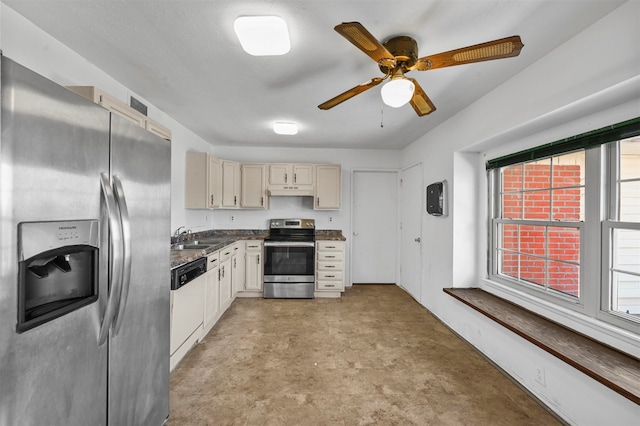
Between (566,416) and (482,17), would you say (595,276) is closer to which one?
(566,416)

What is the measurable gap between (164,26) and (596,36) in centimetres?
242

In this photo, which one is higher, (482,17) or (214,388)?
(482,17)

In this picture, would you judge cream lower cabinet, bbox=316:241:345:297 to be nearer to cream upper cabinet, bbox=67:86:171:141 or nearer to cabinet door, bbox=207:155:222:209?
cabinet door, bbox=207:155:222:209

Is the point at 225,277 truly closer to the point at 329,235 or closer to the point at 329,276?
the point at 329,276

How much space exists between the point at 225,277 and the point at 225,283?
3.0 inches

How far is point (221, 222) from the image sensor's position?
466cm

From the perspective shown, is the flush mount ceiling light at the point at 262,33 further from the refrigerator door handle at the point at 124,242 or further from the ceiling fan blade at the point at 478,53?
the refrigerator door handle at the point at 124,242

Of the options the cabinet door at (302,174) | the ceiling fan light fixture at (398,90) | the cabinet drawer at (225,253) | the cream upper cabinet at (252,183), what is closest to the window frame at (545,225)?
the ceiling fan light fixture at (398,90)

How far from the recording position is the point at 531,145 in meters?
2.23

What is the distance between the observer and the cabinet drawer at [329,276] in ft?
13.8

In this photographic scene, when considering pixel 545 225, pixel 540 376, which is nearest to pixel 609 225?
pixel 545 225

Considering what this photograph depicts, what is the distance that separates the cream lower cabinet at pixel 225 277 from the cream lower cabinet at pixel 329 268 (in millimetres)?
1301

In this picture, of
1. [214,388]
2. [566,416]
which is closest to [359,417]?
[214,388]

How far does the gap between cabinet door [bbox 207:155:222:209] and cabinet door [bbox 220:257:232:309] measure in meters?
0.85
